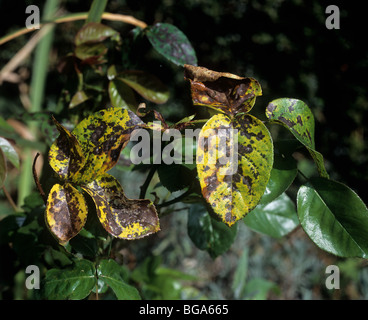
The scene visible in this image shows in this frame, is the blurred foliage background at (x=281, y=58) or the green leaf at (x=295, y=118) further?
the blurred foliage background at (x=281, y=58)

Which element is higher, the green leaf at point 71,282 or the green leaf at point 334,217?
the green leaf at point 334,217

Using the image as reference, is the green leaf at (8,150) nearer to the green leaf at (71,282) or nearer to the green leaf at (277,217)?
the green leaf at (71,282)

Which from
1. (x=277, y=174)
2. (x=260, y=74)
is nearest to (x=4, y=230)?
(x=277, y=174)

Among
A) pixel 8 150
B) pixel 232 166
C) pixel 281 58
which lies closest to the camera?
pixel 232 166

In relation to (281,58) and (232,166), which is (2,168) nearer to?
(232,166)

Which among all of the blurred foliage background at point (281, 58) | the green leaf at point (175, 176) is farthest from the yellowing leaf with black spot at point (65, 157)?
the blurred foliage background at point (281, 58)

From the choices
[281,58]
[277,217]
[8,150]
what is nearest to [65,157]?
[8,150]
